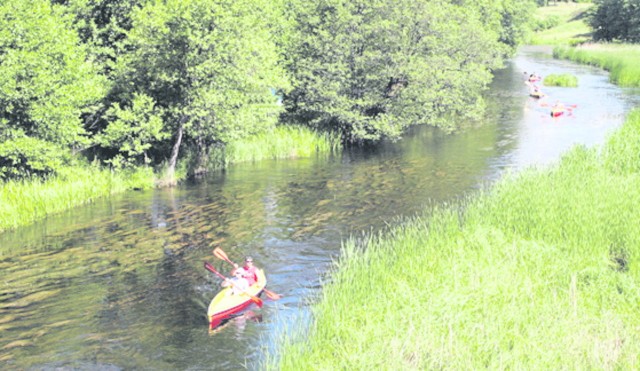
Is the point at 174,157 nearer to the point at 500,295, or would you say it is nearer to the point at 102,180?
the point at 102,180

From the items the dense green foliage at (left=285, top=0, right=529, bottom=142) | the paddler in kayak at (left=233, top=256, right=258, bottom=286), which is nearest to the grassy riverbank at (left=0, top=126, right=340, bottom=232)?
the dense green foliage at (left=285, top=0, right=529, bottom=142)

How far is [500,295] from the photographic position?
1264 centimetres

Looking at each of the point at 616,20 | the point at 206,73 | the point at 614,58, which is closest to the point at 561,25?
the point at 616,20

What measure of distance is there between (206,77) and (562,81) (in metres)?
44.5

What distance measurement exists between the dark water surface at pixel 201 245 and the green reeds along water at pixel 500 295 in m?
2.64

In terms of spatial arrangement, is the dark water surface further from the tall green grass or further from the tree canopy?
the tree canopy

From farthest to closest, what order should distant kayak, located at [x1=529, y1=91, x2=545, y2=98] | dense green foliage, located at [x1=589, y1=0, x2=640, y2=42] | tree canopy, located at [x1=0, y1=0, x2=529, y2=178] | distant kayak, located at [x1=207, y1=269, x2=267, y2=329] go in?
1. dense green foliage, located at [x1=589, y1=0, x2=640, y2=42]
2. distant kayak, located at [x1=529, y1=91, x2=545, y2=98]
3. tree canopy, located at [x1=0, y1=0, x2=529, y2=178]
4. distant kayak, located at [x1=207, y1=269, x2=267, y2=329]

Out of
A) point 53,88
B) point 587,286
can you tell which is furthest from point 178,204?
point 587,286

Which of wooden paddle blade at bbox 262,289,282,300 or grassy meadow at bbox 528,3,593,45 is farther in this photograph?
grassy meadow at bbox 528,3,593,45

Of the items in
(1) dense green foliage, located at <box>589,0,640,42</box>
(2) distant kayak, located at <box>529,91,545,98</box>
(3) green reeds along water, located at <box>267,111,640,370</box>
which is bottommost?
(3) green reeds along water, located at <box>267,111,640,370</box>

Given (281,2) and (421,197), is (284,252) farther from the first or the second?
(281,2)

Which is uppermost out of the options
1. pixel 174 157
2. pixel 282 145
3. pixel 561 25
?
pixel 561 25

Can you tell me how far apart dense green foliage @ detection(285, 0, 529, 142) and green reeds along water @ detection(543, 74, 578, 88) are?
25.5 m

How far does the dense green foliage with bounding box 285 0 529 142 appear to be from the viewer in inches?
1492
